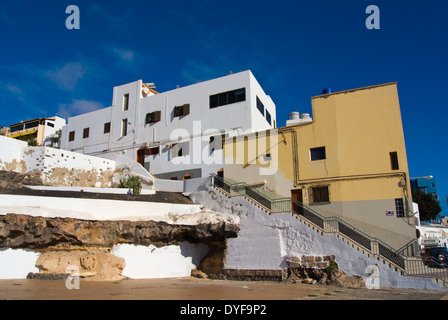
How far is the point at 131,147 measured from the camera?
34594mm

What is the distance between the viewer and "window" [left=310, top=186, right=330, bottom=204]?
22.8 m

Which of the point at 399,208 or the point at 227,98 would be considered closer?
the point at 399,208

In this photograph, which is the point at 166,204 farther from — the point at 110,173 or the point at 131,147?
the point at 131,147

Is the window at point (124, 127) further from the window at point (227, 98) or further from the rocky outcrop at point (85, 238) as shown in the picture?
the rocky outcrop at point (85, 238)

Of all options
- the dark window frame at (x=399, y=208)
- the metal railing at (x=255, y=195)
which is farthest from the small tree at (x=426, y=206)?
the metal railing at (x=255, y=195)

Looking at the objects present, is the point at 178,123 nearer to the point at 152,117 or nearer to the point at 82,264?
the point at 152,117

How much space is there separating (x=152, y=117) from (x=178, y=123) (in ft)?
10.6

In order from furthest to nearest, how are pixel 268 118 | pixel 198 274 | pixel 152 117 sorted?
pixel 152 117
pixel 268 118
pixel 198 274

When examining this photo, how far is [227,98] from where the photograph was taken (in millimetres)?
30297

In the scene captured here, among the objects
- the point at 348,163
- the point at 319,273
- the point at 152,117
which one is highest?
the point at 152,117

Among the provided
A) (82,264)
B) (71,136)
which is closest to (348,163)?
(82,264)
